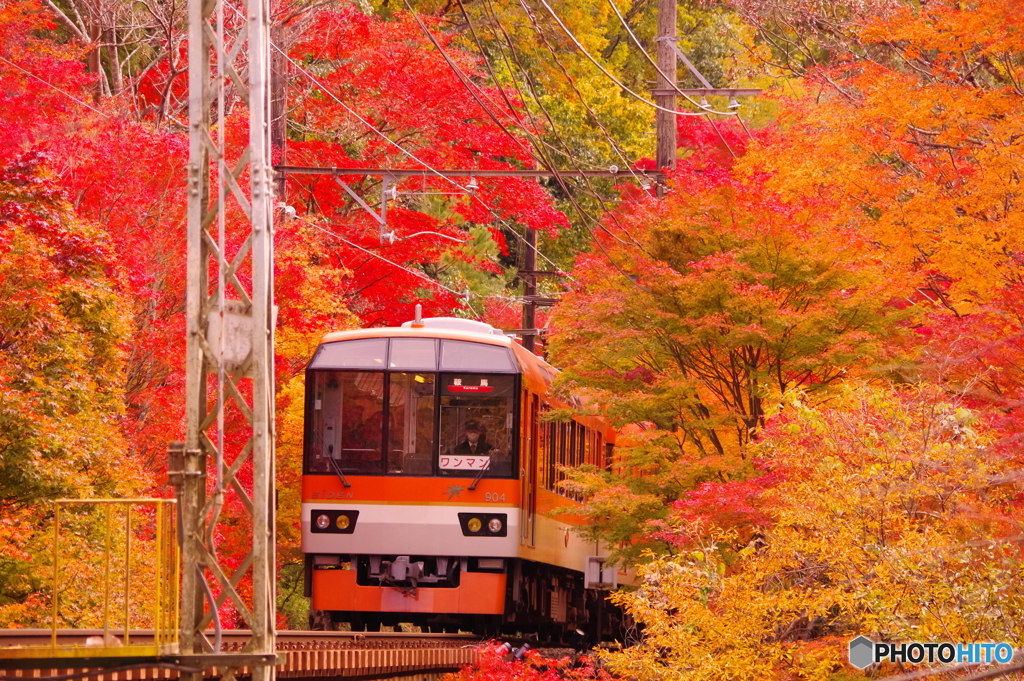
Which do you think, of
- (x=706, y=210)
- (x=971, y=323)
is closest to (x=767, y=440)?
(x=971, y=323)

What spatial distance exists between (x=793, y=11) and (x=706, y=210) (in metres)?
5.95

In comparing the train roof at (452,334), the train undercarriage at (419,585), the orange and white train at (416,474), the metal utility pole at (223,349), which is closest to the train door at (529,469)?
the orange and white train at (416,474)

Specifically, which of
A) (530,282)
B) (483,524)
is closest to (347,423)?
(483,524)

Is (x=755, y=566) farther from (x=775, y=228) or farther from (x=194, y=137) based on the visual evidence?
(x=194, y=137)

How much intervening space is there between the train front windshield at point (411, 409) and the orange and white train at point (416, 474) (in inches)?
0.4

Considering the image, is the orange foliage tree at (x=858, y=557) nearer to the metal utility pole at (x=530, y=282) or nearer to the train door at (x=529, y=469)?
the train door at (x=529, y=469)

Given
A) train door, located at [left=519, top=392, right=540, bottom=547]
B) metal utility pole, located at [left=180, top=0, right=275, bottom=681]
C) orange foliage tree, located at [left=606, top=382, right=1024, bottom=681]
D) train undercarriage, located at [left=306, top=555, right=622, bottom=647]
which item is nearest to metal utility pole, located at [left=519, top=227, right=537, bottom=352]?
train door, located at [left=519, top=392, right=540, bottom=547]

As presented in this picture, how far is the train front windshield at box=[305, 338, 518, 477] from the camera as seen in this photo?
1452 cm

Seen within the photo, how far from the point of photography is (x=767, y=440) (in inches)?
431

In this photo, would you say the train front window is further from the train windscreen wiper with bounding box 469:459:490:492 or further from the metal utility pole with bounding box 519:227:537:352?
the metal utility pole with bounding box 519:227:537:352

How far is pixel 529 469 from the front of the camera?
1530 centimetres

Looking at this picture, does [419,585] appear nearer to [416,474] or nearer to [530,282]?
[416,474]

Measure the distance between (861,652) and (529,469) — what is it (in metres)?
6.18

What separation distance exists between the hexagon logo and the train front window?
552 centimetres
